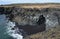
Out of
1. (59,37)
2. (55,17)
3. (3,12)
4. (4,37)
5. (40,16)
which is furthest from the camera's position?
(3,12)

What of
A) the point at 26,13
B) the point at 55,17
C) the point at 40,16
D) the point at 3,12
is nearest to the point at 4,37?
the point at 55,17

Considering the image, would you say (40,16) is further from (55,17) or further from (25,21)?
(55,17)

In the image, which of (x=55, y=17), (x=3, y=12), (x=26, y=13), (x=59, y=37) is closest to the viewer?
(x=59, y=37)

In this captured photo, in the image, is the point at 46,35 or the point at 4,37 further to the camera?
the point at 4,37

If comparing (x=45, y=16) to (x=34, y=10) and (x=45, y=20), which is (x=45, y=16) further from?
(x=34, y=10)

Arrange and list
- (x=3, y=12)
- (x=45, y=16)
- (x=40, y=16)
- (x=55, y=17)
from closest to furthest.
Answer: (x=55, y=17), (x=45, y=16), (x=40, y=16), (x=3, y=12)

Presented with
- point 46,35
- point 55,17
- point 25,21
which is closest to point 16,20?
point 25,21
